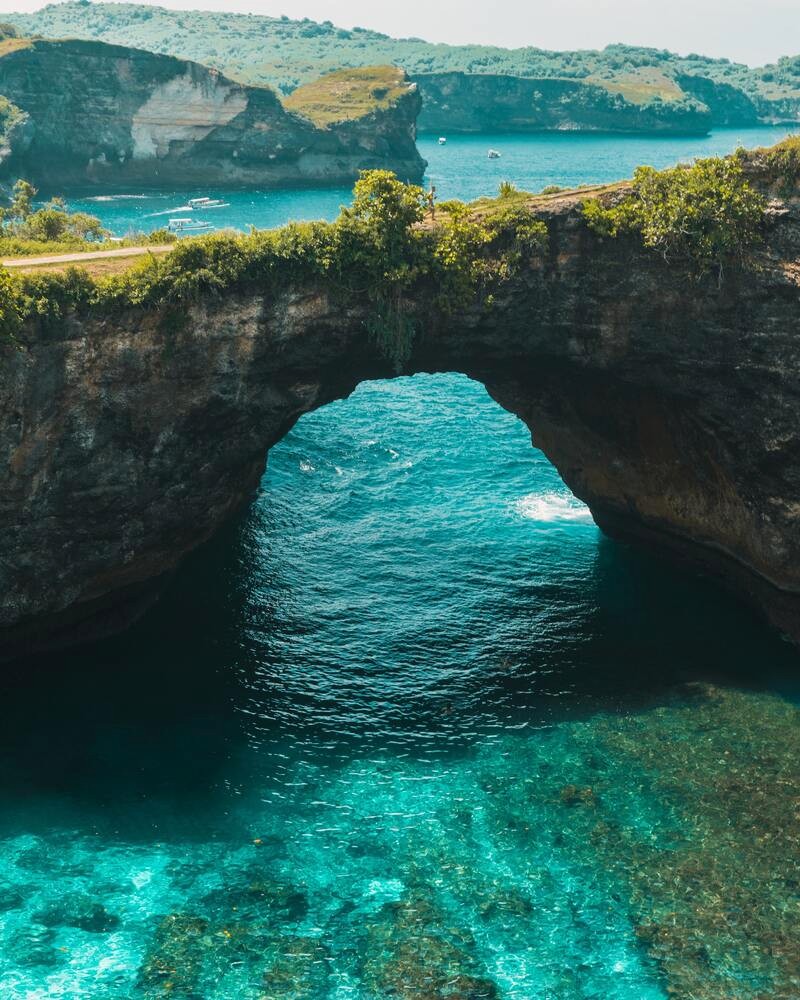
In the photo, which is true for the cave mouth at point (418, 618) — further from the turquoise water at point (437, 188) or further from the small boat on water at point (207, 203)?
the small boat on water at point (207, 203)

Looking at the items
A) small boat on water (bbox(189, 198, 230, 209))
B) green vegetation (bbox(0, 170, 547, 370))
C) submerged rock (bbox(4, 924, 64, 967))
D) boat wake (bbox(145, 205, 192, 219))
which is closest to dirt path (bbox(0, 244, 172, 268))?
green vegetation (bbox(0, 170, 547, 370))

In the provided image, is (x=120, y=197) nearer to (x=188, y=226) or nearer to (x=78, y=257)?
(x=188, y=226)

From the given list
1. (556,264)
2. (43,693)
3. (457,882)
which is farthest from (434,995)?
(556,264)

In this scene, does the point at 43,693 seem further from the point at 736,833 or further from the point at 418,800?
the point at 736,833

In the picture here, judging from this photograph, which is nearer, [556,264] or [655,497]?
[556,264]

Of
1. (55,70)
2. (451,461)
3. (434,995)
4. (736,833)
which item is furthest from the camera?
(55,70)
